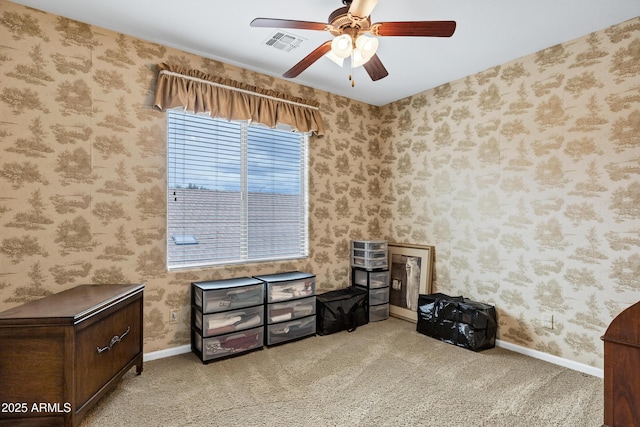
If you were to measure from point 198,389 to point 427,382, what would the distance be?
1745 mm

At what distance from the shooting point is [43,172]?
7.75ft

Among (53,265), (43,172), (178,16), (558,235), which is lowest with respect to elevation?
(53,265)

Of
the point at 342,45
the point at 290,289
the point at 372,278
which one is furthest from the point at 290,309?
the point at 342,45

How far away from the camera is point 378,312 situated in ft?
13.0

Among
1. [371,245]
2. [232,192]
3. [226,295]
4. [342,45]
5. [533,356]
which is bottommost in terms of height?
[533,356]

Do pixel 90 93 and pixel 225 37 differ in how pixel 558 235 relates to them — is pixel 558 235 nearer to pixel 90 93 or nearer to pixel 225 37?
pixel 225 37

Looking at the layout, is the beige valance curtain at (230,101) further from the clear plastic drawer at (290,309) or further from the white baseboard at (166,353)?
the white baseboard at (166,353)

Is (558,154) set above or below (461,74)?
below

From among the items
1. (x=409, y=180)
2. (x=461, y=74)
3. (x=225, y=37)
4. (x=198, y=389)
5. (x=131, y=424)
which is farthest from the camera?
(x=409, y=180)

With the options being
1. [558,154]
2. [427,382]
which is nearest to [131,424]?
[427,382]

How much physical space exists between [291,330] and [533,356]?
230 cm

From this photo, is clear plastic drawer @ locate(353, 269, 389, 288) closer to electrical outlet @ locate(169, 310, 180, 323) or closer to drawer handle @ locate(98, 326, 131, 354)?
electrical outlet @ locate(169, 310, 180, 323)

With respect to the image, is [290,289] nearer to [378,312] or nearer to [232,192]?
[232,192]

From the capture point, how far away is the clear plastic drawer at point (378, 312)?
3.89 meters
